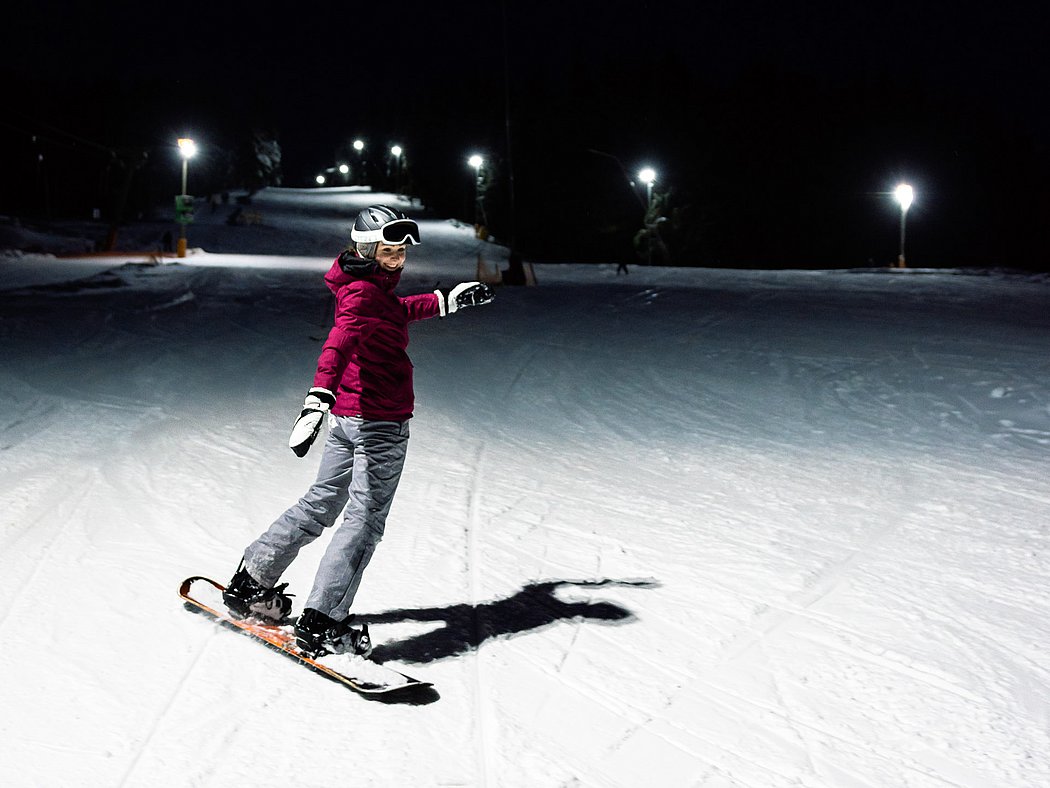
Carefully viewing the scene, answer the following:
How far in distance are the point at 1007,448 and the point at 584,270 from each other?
21.4 m

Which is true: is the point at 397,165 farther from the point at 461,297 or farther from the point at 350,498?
the point at 350,498

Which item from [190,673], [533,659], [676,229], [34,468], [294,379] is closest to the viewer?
[190,673]

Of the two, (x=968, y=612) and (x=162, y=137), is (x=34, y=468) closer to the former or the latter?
(x=968, y=612)

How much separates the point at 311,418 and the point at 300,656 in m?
0.97

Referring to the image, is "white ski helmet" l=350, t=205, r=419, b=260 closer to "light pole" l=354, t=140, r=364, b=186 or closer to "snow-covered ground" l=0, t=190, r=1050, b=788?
"snow-covered ground" l=0, t=190, r=1050, b=788

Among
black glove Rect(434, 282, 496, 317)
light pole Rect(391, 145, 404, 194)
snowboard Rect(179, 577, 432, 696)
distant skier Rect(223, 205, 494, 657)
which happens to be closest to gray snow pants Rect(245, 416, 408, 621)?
distant skier Rect(223, 205, 494, 657)

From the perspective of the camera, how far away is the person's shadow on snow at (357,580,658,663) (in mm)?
3986

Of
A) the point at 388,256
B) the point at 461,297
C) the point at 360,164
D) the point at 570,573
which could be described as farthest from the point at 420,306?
the point at 360,164

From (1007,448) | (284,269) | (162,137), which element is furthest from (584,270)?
(162,137)

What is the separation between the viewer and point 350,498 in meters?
3.77

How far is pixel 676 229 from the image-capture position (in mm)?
49938

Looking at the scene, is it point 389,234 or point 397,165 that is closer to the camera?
point 389,234

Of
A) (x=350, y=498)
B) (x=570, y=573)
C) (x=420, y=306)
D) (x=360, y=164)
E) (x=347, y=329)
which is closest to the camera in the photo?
(x=347, y=329)

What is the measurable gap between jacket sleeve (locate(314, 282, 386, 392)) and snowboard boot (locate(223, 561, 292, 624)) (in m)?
1.03
